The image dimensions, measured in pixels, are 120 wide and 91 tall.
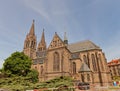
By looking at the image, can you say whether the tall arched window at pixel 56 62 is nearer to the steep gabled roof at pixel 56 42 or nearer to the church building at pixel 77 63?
the church building at pixel 77 63

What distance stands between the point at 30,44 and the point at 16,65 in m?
26.4

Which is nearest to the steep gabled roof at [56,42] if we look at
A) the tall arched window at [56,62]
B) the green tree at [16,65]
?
the tall arched window at [56,62]

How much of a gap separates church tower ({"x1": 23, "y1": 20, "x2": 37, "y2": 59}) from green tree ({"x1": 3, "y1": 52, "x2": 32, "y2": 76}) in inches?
813

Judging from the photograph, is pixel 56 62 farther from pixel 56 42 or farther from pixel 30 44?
pixel 30 44

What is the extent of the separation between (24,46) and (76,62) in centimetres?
3278

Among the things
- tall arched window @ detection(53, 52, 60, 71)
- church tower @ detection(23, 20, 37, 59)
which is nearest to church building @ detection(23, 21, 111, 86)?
tall arched window @ detection(53, 52, 60, 71)

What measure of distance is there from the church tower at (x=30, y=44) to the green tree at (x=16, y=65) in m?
20.7

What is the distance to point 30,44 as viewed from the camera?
54.2 m

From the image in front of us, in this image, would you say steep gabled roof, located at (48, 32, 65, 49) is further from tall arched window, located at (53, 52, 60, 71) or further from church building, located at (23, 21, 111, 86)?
tall arched window, located at (53, 52, 60, 71)


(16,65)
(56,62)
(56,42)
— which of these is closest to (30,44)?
(56,42)

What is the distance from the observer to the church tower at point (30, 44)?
52.9 metres

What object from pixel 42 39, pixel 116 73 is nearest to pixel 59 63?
pixel 42 39

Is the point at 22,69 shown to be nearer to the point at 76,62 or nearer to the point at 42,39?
the point at 76,62

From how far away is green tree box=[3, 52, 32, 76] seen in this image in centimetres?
2869
